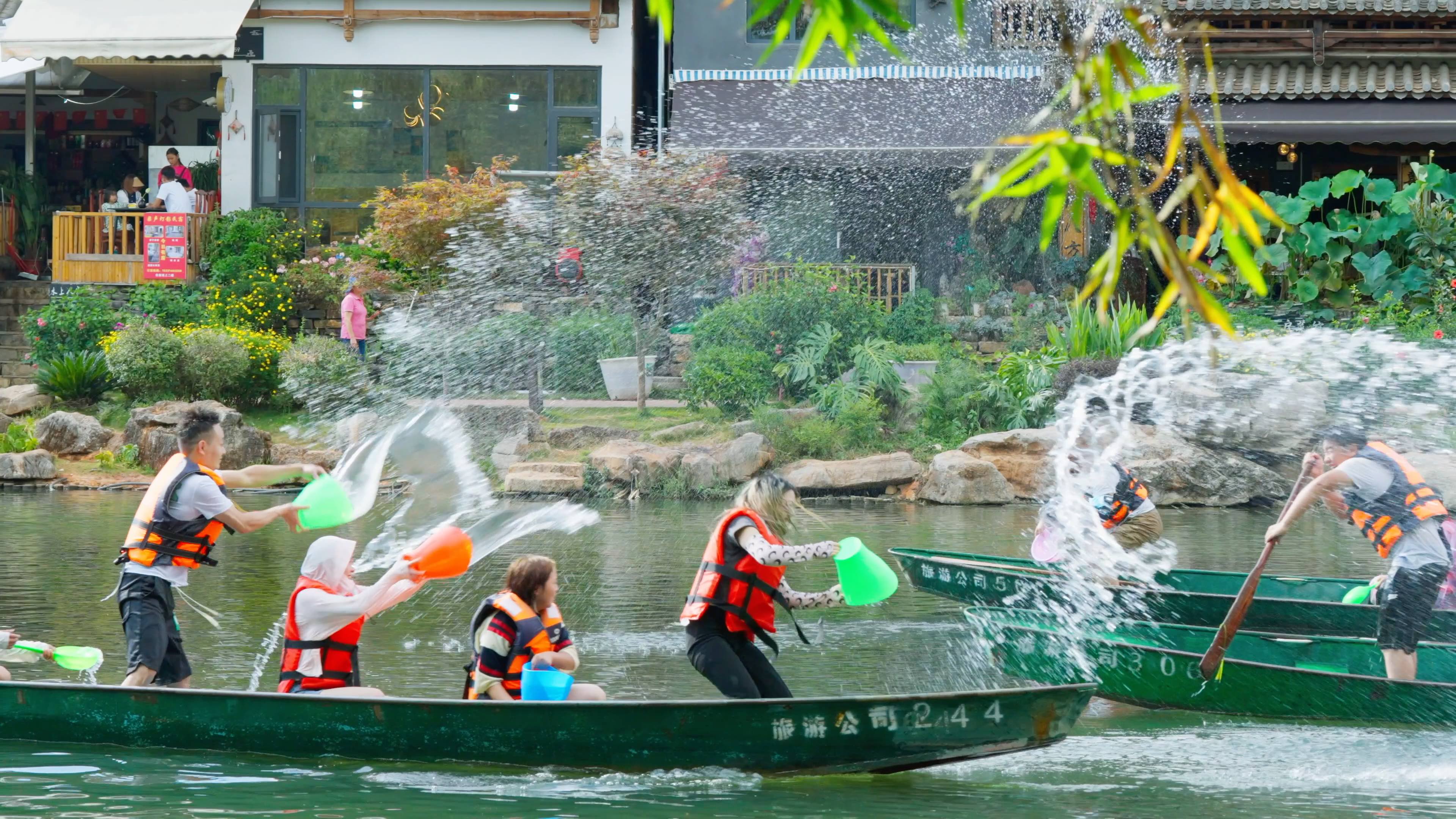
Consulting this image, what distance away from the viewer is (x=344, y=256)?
24.5 m

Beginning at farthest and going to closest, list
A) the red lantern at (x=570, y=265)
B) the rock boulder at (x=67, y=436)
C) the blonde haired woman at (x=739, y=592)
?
the red lantern at (x=570, y=265) < the rock boulder at (x=67, y=436) < the blonde haired woman at (x=739, y=592)

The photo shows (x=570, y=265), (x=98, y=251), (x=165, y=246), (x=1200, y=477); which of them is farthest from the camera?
(x=98, y=251)

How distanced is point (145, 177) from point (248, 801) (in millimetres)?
25153

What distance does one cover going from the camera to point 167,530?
317 inches

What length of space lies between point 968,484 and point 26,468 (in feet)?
38.5

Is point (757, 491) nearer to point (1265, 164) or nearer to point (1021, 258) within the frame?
point (1021, 258)

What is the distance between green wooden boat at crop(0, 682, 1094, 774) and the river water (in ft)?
0.43

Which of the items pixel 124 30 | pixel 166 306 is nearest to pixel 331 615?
pixel 166 306

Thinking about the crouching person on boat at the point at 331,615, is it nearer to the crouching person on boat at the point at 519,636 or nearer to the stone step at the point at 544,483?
the crouching person on boat at the point at 519,636

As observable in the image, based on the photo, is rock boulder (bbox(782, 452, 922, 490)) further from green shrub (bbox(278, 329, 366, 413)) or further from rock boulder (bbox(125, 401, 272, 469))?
rock boulder (bbox(125, 401, 272, 469))

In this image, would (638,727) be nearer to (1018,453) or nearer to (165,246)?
(1018,453)

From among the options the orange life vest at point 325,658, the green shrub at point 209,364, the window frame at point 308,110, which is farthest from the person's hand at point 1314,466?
the window frame at point 308,110

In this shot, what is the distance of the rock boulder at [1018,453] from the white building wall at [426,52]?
9.74 m

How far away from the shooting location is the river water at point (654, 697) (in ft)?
24.4
